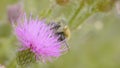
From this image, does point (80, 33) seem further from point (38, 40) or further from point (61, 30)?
point (38, 40)

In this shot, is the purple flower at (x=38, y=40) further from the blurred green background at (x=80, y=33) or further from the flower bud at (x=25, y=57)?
the blurred green background at (x=80, y=33)

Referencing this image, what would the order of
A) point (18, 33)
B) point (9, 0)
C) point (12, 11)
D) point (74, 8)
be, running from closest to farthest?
point (18, 33)
point (74, 8)
point (12, 11)
point (9, 0)

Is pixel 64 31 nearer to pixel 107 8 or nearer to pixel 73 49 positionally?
pixel 107 8

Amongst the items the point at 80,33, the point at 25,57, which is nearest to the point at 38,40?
the point at 25,57

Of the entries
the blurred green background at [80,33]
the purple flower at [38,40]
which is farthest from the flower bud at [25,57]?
the blurred green background at [80,33]

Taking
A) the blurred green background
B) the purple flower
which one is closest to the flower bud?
the purple flower

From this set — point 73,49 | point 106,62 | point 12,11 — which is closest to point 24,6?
point 12,11

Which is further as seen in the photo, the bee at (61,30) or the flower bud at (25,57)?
the bee at (61,30)
